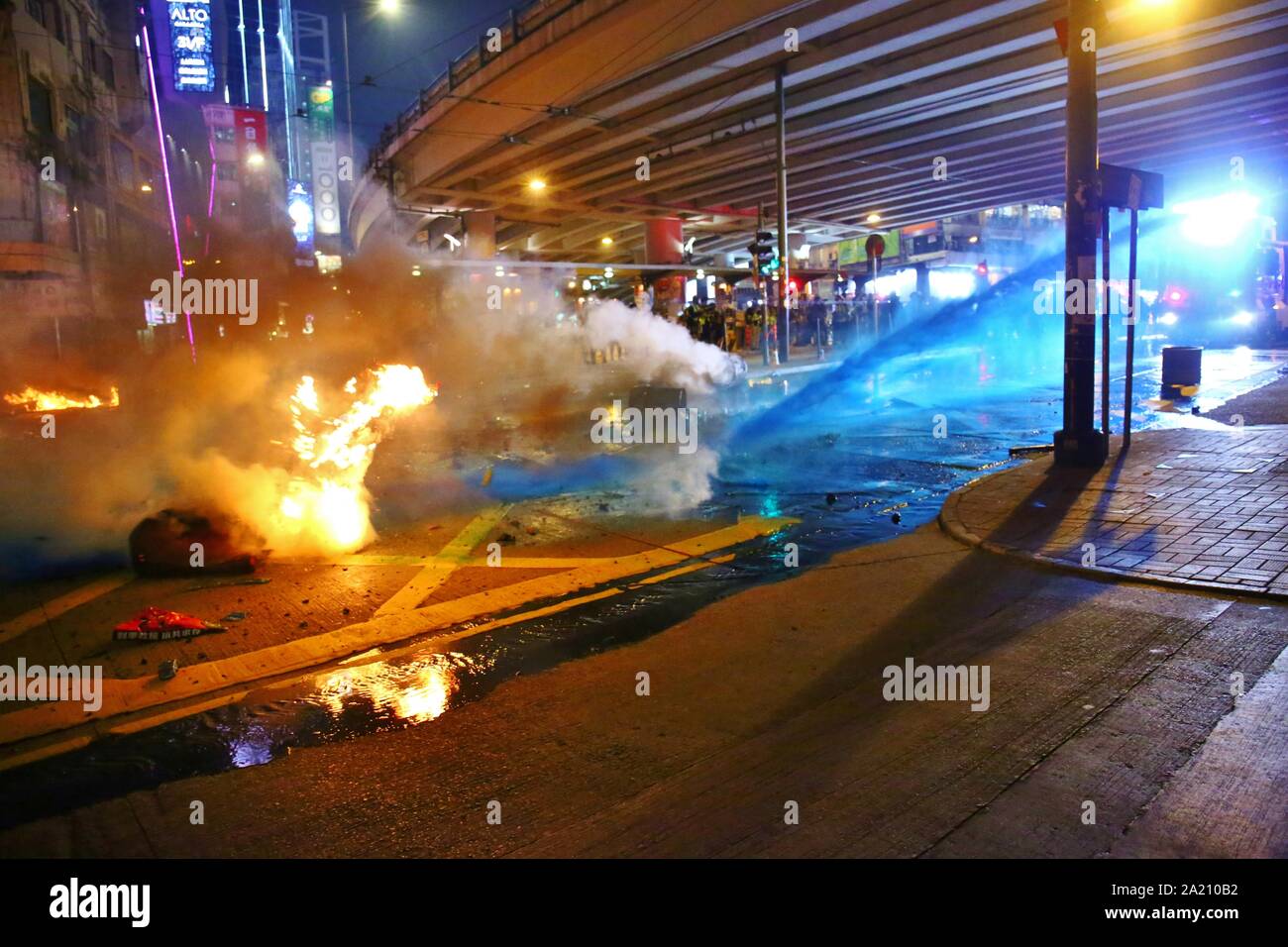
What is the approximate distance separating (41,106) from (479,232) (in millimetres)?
13998

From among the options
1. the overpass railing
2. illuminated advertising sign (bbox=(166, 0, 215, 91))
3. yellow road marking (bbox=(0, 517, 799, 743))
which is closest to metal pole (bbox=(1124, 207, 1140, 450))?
yellow road marking (bbox=(0, 517, 799, 743))

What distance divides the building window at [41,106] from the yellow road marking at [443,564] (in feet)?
79.6

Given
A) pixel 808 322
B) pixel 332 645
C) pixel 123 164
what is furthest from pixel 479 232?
Answer: pixel 332 645

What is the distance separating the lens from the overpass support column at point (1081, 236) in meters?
8.95

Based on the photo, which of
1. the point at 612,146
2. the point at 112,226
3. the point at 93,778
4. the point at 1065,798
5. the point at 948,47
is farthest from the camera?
the point at 112,226

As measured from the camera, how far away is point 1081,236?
30.2 feet

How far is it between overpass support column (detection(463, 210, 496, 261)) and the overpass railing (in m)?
4.68

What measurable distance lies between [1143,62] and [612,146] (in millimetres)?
13365

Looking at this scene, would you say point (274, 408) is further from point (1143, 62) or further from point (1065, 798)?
point (1143, 62)

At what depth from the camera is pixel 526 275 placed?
32.1 m

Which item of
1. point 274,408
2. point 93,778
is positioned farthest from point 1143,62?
point 93,778

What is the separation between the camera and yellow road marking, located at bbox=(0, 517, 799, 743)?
466 cm

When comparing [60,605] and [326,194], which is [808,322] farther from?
[326,194]

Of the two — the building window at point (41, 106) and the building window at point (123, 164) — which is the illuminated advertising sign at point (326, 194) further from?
the building window at point (41, 106)
